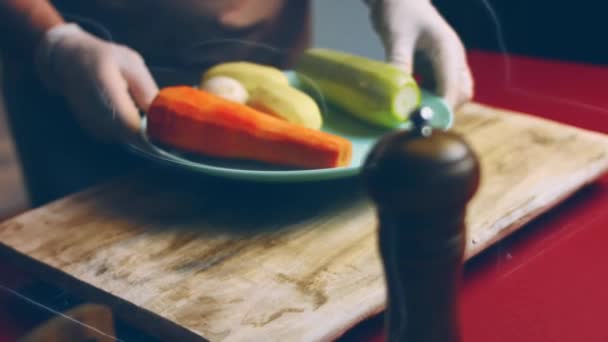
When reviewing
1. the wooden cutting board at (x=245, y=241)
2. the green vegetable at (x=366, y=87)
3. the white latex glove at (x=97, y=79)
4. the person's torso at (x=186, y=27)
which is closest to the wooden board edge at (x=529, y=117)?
the wooden cutting board at (x=245, y=241)

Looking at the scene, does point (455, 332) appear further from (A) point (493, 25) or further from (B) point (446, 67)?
(A) point (493, 25)

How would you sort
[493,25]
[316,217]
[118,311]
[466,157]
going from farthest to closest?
[493,25], [316,217], [118,311], [466,157]

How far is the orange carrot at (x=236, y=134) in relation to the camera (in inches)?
27.3

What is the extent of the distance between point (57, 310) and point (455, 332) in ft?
1.02

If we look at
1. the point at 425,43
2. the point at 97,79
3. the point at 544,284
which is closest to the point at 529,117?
the point at 425,43

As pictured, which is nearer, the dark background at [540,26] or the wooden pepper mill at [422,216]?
the wooden pepper mill at [422,216]

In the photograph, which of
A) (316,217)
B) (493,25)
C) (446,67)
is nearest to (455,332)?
(316,217)

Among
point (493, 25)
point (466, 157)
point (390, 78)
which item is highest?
point (466, 157)

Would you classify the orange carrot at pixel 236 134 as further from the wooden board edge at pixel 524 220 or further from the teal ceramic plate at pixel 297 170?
the wooden board edge at pixel 524 220

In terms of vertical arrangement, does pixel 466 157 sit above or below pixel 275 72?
above

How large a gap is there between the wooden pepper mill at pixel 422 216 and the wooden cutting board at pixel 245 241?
15 cm

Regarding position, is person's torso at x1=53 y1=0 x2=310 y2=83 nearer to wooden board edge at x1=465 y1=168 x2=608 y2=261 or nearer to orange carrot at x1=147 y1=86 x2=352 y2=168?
orange carrot at x1=147 y1=86 x2=352 y2=168

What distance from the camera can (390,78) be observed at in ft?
2.64

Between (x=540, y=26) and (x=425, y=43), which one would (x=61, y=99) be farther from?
(x=540, y=26)
